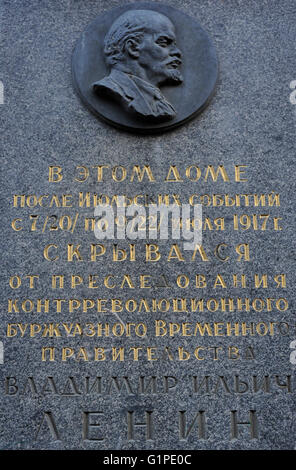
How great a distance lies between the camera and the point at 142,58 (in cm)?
608

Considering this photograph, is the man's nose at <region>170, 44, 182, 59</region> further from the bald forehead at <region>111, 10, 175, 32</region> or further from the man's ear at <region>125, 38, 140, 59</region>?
the man's ear at <region>125, 38, 140, 59</region>

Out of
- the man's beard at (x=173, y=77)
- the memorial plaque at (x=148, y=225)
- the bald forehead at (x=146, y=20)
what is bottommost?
the memorial plaque at (x=148, y=225)

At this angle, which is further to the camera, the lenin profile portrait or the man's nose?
the man's nose

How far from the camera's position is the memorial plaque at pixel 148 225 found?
522cm

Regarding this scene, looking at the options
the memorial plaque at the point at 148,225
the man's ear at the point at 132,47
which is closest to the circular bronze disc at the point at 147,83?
the memorial plaque at the point at 148,225

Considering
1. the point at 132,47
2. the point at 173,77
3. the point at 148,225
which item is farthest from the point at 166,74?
the point at 148,225

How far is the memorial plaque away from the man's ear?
14 mm

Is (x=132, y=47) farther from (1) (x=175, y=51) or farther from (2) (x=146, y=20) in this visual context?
(1) (x=175, y=51)

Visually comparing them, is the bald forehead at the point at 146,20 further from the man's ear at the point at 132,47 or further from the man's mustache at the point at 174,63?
the man's mustache at the point at 174,63

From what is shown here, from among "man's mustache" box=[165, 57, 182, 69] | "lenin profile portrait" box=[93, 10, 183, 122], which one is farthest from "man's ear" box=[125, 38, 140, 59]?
"man's mustache" box=[165, 57, 182, 69]

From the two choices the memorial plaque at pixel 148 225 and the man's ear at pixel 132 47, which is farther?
the man's ear at pixel 132 47

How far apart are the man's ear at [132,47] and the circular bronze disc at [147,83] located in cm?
24

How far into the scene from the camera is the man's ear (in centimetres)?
604

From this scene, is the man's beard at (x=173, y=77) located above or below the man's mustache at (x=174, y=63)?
below
